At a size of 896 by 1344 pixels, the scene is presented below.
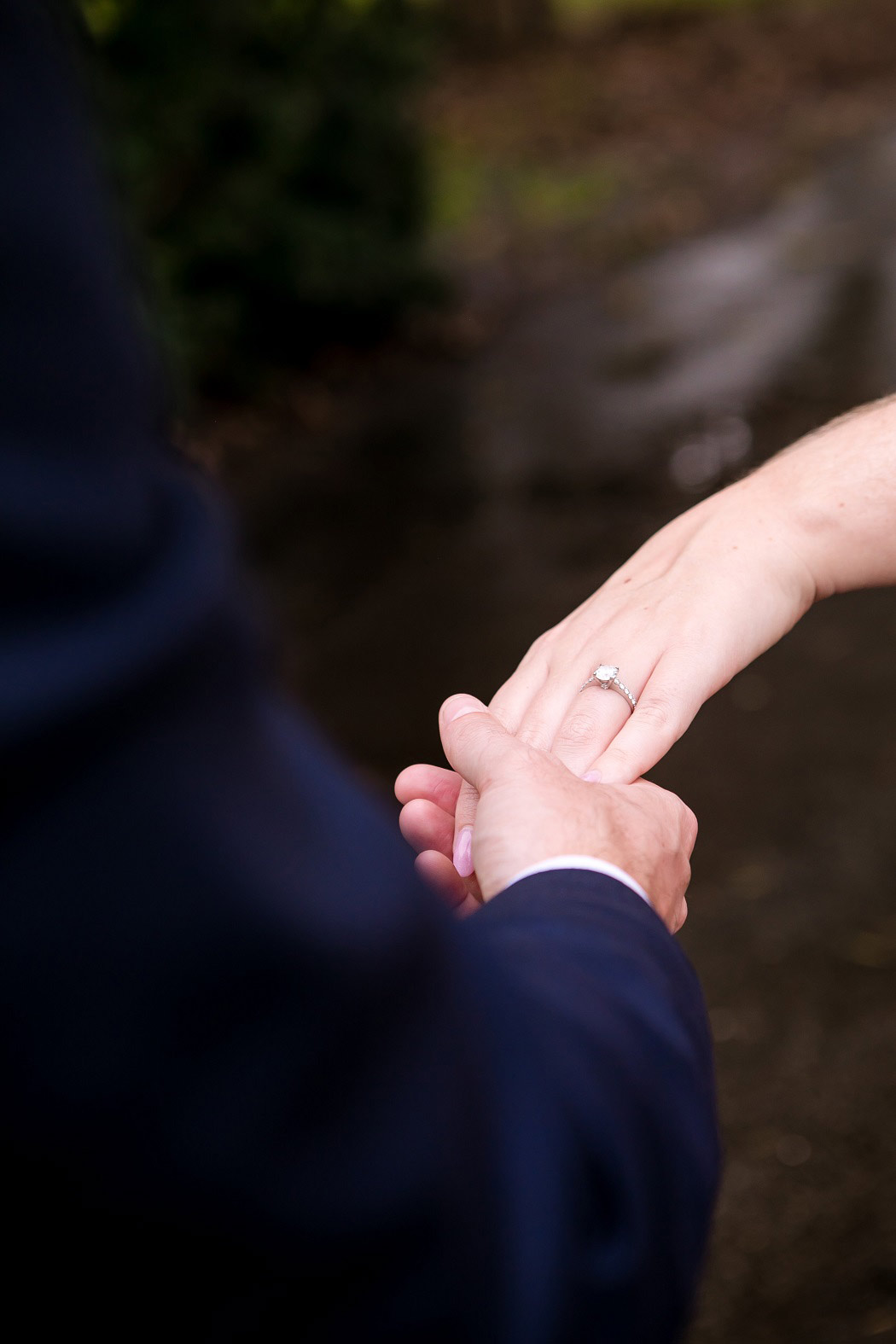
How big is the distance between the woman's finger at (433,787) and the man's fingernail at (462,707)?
0.11 m

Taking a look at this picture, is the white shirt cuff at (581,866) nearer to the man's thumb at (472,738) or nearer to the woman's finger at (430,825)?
the man's thumb at (472,738)

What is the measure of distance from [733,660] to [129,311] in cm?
138

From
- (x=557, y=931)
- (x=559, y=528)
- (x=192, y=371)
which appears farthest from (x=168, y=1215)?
(x=192, y=371)

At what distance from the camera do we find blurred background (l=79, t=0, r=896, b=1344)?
9.93ft

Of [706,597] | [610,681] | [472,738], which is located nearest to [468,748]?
[472,738]

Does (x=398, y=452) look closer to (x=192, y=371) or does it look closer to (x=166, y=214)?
(x=192, y=371)

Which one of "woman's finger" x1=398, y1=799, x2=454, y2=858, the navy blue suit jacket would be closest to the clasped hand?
"woman's finger" x1=398, y1=799, x2=454, y2=858

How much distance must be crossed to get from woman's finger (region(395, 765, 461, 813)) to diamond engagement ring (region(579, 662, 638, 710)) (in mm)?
263

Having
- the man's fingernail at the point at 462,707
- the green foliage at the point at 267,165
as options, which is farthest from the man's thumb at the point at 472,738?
the green foliage at the point at 267,165

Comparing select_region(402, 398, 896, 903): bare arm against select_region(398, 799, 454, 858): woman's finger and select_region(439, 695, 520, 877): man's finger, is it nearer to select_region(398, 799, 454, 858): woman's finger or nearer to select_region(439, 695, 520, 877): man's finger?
select_region(398, 799, 454, 858): woman's finger

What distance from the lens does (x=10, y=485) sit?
0.54 meters

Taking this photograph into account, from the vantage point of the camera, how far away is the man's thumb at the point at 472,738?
1422 millimetres

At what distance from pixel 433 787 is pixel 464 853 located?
217 mm

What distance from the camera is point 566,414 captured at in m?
7.24
